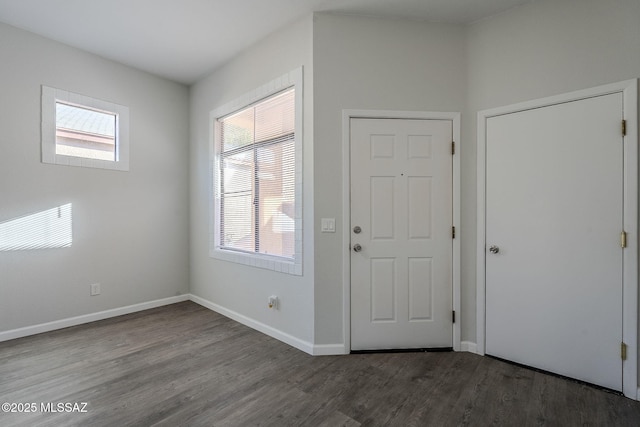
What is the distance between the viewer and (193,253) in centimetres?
395

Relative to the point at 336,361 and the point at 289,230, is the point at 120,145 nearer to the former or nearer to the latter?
the point at 289,230

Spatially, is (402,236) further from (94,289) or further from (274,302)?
(94,289)

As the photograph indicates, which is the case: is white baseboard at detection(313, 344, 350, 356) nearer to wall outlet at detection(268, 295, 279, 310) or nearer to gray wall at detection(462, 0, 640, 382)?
wall outlet at detection(268, 295, 279, 310)

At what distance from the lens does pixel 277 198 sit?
2.90 m

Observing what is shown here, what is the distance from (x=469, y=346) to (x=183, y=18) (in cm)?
390

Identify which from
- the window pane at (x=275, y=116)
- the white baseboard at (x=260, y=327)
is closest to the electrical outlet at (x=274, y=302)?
the white baseboard at (x=260, y=327)

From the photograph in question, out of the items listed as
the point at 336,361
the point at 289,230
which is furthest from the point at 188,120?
the point at 336,361

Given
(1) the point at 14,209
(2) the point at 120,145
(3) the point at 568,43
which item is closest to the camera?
(3) the point at 568,43

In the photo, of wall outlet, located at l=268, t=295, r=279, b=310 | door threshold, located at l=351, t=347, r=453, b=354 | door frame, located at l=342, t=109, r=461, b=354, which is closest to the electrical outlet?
wall outlet, located at l=268, t=295, r=279, b=310

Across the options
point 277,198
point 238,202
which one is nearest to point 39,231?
point 238,202

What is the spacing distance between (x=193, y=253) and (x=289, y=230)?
1.93 m

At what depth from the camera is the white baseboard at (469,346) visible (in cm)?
245

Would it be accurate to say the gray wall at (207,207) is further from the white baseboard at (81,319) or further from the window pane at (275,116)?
the white baseboard at (81,319)

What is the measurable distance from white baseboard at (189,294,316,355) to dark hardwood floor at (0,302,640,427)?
7 cm
